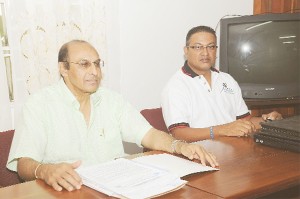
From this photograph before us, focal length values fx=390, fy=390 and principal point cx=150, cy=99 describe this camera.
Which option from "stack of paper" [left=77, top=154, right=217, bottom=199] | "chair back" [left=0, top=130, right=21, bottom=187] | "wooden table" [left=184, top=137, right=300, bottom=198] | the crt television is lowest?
"chair back" [left=0, top=130, right=21, bottom=187]

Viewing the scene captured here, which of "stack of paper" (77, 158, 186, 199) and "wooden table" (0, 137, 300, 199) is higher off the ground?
"stack of paper" (77, 158, 186, 199)

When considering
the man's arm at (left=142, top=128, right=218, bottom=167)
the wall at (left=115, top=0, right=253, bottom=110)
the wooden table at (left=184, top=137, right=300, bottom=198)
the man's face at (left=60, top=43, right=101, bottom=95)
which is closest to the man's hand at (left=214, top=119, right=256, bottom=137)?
the wooden table at (left=184, top=137, right=300, bottom=198)

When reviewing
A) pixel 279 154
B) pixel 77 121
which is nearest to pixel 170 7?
pixel 77 121

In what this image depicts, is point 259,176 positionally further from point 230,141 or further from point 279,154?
point 230,141

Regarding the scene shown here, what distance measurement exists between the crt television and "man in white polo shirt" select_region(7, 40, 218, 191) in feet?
4.62

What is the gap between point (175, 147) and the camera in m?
1.75

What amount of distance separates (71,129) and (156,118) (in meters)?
0.79

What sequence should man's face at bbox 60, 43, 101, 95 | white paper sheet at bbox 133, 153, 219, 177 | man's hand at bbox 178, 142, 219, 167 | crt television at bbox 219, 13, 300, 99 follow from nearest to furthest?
white paper sheet at bbox 133, 153, 219, 177
man's hand at bbox 178, 142, 219, 167
man's face at bbox 60, 43, 101, 95
crt television at bbox 219, 13, 300, 99

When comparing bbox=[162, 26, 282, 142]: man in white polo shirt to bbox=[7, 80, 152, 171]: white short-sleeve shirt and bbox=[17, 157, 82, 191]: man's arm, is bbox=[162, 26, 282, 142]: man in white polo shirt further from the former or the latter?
bbox=[17, 157, 82, 191]: man's arm

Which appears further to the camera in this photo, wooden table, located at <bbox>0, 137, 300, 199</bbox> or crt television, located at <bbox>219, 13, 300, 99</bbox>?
crt television, located at <bbox>219, 13, 300, 99</bbox>

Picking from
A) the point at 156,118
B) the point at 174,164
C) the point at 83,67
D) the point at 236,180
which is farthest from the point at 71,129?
the point at 236,180

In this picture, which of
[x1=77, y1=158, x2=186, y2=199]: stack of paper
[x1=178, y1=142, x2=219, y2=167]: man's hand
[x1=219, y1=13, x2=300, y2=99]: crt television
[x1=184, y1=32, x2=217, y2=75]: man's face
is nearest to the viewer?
[x1=77, y1=158, x2=186, y2=199]: stack of paper

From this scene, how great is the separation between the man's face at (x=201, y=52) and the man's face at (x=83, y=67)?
0.97 m

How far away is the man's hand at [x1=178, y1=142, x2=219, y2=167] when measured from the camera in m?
1.56
